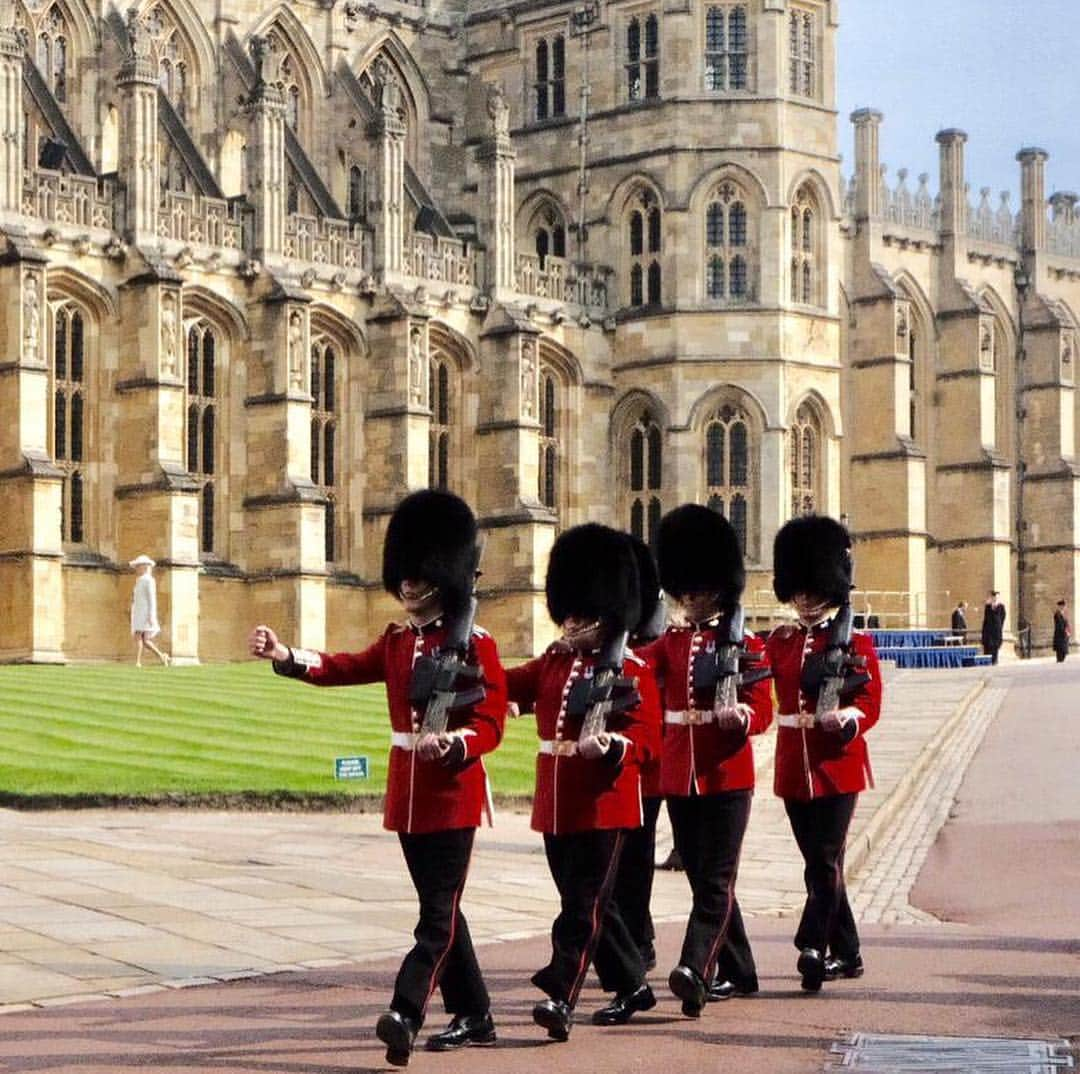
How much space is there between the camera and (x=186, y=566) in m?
38.0

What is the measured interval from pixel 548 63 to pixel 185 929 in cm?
3866

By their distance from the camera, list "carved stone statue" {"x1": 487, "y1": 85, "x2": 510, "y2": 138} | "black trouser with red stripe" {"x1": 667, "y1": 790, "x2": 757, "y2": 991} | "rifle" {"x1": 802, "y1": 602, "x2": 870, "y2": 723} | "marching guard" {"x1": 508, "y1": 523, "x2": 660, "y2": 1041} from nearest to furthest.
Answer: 1. "marching guard" {"x1": 508, "y1": 523, "x2": 660, "y2": 1041}
2. "black trouser with red stripe" {"x1": 667, "y1": 790, "x2": 757, "y2": 991}
3. "rifle" {"x1": 802, "y1": 602, "x2": 870, "y2": 723}
4. "carved stone statue" {"x1": 487, "y1": 85, "x2": 510, "y2": 138}

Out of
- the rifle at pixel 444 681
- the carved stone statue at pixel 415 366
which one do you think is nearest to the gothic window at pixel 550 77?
the carved stone statue at pixel 415 366

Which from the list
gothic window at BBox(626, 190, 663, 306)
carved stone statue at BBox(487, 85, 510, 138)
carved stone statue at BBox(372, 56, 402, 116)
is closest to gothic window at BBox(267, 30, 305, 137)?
carved stone statue at BBox(372, 56, 402, 116)

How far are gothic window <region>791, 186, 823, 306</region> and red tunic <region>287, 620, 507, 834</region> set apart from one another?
3770 cm

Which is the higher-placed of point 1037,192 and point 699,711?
point 1037,192

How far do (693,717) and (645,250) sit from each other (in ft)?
122

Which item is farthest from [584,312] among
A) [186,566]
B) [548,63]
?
[186,566]

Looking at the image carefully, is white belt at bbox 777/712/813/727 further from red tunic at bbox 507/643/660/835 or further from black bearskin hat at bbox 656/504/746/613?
red tunic at bbox 507/643/660/835

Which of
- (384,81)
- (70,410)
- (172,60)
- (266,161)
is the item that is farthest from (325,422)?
(384,81)

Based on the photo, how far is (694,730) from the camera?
1018 centimetres

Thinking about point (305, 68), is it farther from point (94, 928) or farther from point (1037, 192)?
point (94, 928)

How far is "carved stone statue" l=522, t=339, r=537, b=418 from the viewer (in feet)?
146

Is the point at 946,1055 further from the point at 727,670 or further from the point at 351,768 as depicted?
the point at 351,768
